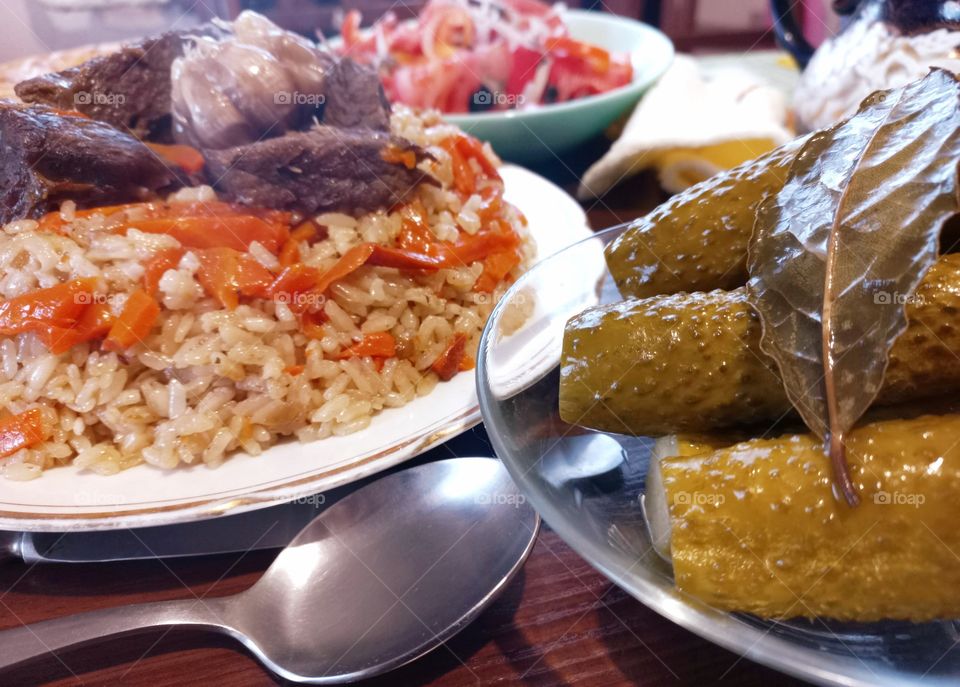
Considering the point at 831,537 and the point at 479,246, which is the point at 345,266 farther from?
the point at 831,537

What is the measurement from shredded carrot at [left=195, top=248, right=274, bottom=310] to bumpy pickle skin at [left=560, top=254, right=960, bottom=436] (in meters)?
0.65

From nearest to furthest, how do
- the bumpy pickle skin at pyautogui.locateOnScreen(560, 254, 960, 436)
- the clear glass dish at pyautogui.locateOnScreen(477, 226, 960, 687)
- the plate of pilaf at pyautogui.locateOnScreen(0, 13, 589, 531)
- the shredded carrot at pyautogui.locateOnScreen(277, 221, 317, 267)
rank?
the clear glass dish at pyautogui.locateOnScreen(477, 226, 960, 687) → the bumpy pickle skin at pyautogui.locateOnScreen(560, 254, 960, 436) → the plate of pilaf at pyautogui.locateOnScreen(0, 13, 589, 531) → the shredded carrot at pyautogui.locateOnScreen(277, 221, 317, 267)

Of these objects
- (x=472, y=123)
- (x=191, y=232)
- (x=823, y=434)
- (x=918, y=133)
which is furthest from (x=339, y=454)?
(x=472, y=123)

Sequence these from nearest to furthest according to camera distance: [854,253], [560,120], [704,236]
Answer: [854,253] < [704,236] < [560,120]

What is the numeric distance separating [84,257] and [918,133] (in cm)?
139

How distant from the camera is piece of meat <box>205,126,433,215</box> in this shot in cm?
139

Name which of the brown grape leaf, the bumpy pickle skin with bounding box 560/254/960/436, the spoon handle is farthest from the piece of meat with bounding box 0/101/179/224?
the brown grape leaf

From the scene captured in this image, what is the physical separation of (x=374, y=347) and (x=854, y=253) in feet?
2.82

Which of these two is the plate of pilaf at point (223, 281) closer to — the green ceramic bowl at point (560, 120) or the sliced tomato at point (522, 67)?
the green ceramic bowl at point (560, 120)

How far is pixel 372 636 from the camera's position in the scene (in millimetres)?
944

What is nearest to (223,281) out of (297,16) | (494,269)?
(494,269)

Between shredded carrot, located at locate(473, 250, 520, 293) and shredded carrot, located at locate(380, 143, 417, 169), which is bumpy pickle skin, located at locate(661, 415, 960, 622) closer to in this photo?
shredded carrot, located at locate(473, 250, 520, 293)

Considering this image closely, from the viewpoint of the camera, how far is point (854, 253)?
2.79 feet

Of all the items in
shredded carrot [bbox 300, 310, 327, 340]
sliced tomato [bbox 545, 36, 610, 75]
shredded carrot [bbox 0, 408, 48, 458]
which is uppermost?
sliced tomato [bbox 545, 36, 610, 75]
